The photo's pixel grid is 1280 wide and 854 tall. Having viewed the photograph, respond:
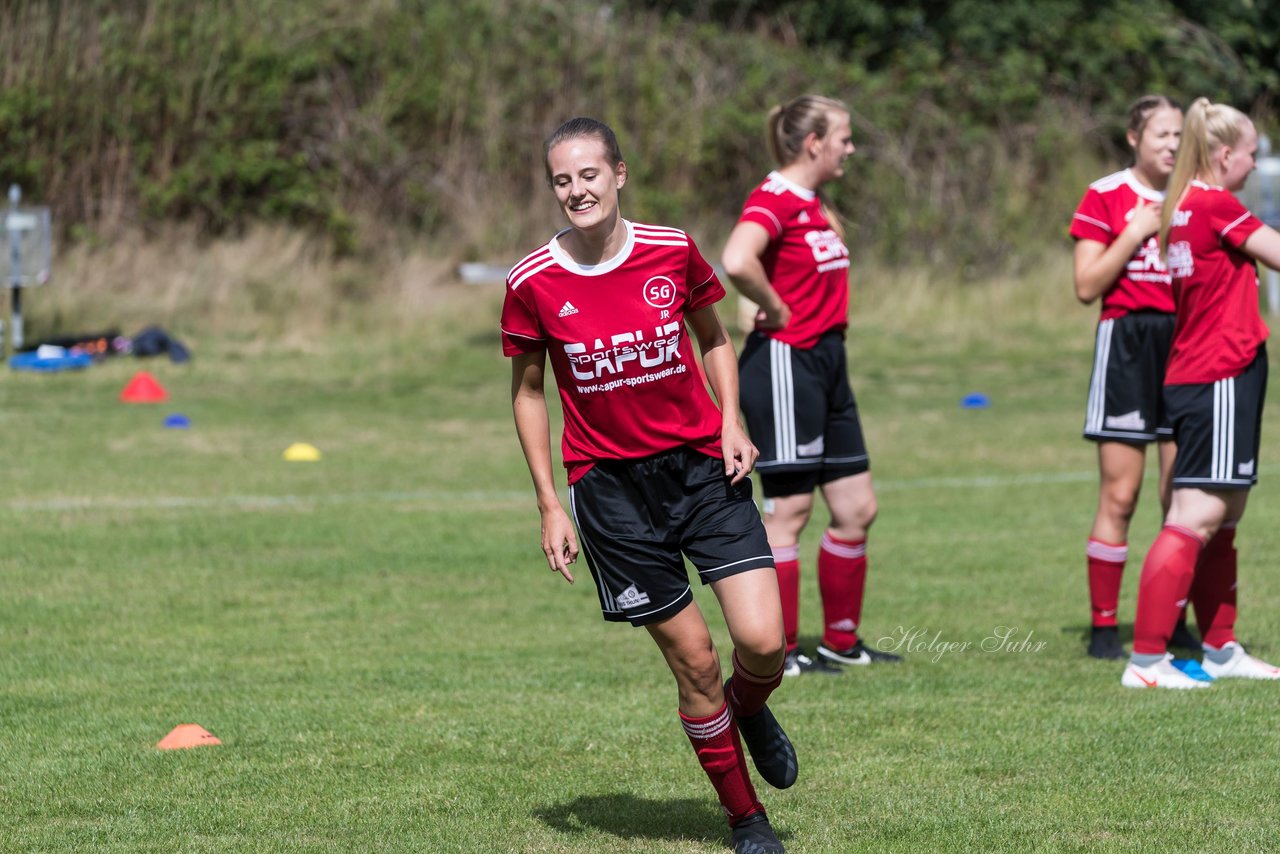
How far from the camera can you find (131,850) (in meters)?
4.50

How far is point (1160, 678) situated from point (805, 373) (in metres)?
1.71

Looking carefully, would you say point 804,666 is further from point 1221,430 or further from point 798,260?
point 1221,430

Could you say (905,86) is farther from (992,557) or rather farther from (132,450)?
(992,557)

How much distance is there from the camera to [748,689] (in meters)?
4.50

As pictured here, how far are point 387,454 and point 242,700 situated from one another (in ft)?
23.4

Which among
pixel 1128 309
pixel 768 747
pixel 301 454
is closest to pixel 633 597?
pixel 768 747

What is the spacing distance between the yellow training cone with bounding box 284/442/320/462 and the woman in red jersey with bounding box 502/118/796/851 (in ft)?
28.2

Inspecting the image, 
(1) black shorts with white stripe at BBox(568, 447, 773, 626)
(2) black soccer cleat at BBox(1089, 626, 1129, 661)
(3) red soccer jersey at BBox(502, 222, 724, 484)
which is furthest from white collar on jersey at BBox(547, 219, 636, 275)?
(2) black soccer cleat at BBox(1089, 626, 1129, 661)

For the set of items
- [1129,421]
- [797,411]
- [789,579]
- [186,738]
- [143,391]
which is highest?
[797,411]

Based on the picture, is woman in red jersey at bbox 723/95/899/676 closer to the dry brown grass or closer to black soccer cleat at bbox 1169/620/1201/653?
black soccer cleat at bbox 1169/620/1201/653

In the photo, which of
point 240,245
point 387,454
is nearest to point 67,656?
point 387,454

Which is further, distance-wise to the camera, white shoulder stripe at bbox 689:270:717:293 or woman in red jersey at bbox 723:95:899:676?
woman in red jersey at bbox 723:95:899:676

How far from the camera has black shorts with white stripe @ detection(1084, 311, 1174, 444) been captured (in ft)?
22.0

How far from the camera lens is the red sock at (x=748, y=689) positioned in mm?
4469
